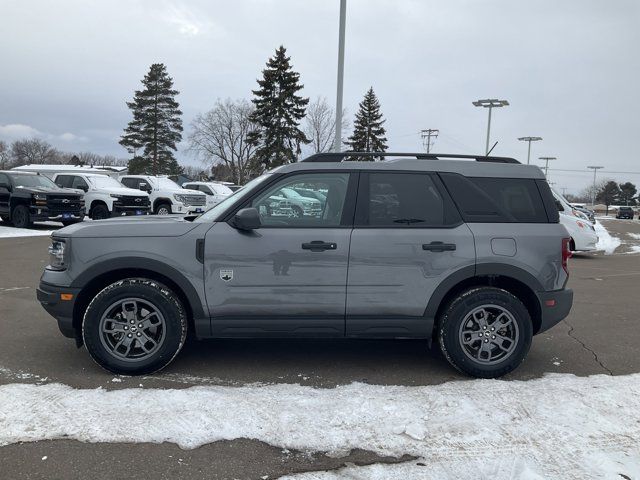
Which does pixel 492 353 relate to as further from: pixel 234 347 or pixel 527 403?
pixel 234 347

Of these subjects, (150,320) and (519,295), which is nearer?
(150,320)

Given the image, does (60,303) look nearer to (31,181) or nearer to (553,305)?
(553,305)

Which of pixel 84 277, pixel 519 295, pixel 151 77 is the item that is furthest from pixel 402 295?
pixel 151 77

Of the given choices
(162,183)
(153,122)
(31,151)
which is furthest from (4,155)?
(162,183)

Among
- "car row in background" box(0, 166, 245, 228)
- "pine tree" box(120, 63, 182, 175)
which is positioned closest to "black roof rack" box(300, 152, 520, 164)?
"car row in background" box(0, 166, 245, 228)

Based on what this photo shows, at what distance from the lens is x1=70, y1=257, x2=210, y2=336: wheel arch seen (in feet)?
13.6

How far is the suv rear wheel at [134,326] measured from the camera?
4156 mm

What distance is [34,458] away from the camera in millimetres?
3008

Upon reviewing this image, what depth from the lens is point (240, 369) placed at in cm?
452

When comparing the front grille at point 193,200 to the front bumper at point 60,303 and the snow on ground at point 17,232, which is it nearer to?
the snow on ground at point 17,232

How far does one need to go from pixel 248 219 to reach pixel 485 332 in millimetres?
2209

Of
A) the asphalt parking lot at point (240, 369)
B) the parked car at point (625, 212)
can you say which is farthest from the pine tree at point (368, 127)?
the asphalt parking lot at point (240, 369)

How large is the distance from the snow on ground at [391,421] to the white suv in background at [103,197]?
1663 centimetres

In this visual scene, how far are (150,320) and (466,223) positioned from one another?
276 centimetres
